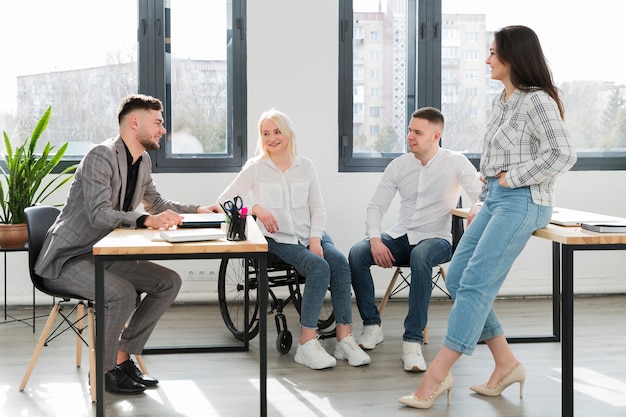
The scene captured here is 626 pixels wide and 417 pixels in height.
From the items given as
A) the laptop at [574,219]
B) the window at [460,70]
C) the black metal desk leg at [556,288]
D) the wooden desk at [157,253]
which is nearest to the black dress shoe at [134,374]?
the wooden desk at [157,253]

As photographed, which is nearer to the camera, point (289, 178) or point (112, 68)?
point (289, 178)

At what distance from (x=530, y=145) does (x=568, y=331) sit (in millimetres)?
699

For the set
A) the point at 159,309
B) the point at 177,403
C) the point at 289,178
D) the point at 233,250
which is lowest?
the point at 177,403

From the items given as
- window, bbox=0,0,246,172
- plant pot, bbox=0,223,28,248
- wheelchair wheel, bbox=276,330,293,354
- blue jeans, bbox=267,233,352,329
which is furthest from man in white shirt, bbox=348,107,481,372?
plant pot, bbox=0,223,28,248

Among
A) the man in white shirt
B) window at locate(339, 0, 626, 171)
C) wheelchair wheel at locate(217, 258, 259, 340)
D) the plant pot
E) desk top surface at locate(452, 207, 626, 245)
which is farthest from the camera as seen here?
window at locate(339, 0, 626, 171)

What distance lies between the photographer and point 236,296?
187 inches

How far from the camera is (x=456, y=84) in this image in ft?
17.6

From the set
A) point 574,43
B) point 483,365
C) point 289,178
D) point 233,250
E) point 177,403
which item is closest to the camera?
point 233,250

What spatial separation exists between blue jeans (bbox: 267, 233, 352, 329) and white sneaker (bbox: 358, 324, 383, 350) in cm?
20

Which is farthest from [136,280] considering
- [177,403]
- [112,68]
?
[112,68]

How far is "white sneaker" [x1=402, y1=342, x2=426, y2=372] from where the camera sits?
12.0ft

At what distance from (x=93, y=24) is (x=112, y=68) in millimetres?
300

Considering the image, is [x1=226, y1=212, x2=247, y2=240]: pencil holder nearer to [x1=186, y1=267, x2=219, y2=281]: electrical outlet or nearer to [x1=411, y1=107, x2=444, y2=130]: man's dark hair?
[x1=411, y1=107, x2=444, y2=130]: man's dark hair

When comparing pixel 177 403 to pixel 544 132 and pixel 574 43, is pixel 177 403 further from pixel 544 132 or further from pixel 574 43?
pixel 574 43
